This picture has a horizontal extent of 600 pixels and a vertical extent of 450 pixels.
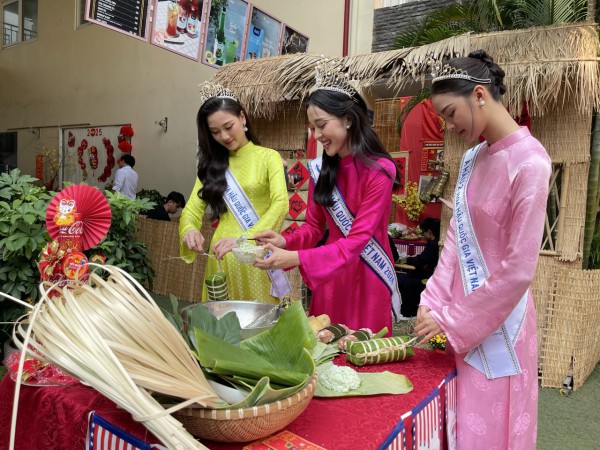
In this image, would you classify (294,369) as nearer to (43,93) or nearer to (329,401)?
(329,401)

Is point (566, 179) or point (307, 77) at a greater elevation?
point (307, 77)

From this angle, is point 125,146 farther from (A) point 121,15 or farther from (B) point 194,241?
(B) point 194,241

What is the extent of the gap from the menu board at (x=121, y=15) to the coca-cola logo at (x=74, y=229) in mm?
2307

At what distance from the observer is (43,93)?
482 inches

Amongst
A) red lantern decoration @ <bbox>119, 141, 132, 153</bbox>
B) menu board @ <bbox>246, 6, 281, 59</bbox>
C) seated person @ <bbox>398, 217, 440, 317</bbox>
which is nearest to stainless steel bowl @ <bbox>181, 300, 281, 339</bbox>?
seated person @ <bbox>398, 217, 440, 317</bbox>

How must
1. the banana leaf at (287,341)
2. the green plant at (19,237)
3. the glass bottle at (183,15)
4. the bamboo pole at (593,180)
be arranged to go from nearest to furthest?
the banana leaf at (287,341) < the green plant at (19,237) < the bamboo pole at (593,180) < the glass bottle at (183,15)

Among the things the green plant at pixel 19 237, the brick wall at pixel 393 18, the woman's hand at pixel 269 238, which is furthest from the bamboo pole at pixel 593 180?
the brick wall at pixel 393 18

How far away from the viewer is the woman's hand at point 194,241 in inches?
87.3

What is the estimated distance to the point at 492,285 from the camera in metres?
1.28

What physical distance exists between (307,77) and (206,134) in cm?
257

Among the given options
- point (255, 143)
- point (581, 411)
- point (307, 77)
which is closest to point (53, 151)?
point (307, 77)

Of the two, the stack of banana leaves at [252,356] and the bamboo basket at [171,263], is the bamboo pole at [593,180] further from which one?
the bamboo basket at [171,263]

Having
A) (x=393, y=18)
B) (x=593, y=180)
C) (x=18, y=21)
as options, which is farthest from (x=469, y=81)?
(x=18, y=21)

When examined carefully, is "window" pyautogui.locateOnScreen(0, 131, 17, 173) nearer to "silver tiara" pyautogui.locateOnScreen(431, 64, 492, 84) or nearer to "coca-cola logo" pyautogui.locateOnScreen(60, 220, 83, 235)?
"coca-cola logo" pyautogui.locateOnScreen(60, 220, 83, 235)
